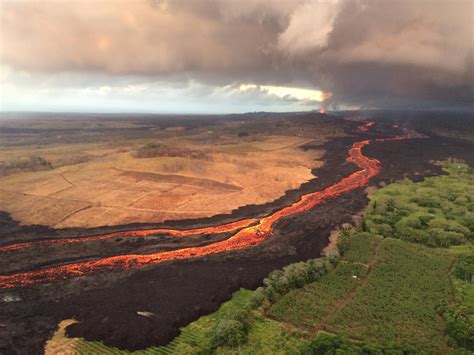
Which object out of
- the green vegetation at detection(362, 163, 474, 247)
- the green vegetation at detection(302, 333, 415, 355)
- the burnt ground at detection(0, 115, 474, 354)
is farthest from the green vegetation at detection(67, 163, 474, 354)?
the burnt ground at detection(0, 115, 474, 354)

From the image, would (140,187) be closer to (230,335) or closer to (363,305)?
(230,335)

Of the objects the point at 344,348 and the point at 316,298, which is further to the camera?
the point at 316,298

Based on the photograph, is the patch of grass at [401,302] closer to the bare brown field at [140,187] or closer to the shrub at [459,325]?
the shrub at [459,325]

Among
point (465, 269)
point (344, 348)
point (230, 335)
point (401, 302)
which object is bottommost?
point (230, 335)

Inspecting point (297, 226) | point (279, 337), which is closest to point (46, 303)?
point (279, 337)

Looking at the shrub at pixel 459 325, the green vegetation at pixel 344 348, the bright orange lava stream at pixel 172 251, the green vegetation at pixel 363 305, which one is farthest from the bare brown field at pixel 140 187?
the shrub at pixel 459 325

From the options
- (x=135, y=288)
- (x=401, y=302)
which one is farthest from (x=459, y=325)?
(x=135, y=288)
